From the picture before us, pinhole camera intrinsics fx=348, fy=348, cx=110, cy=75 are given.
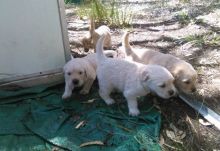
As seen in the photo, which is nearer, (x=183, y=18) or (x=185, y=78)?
(x=185, y=78)

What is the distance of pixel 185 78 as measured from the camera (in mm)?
3553

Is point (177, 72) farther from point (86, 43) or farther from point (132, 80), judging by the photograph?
point (86, 43)

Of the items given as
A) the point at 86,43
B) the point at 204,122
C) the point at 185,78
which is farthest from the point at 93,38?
the point at 204,122

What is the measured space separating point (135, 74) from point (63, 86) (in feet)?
3.63

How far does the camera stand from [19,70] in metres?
3.97

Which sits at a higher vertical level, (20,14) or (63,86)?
(20,14)

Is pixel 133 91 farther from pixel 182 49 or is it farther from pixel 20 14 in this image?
pixel 182 49

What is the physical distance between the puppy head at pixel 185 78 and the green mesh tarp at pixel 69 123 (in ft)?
1.33

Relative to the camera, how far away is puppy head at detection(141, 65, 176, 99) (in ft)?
10.4

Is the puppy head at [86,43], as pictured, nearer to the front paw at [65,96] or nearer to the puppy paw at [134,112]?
the front paw at [65,96]

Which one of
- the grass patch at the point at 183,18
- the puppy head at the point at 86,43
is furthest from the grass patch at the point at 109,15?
the puppy head at the point at 86,43

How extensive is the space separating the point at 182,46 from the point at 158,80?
2029mm

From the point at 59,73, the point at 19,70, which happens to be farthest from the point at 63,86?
the point at 19,70

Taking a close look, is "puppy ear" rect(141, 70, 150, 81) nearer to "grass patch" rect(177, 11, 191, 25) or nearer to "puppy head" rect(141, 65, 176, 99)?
"puppy head" rect(141, 65, 176, 99)
